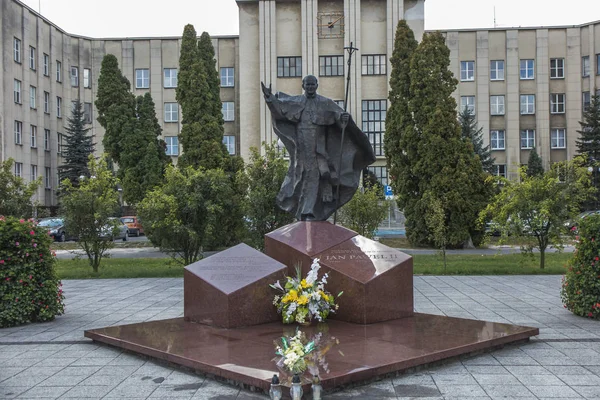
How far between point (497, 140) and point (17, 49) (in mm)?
36087

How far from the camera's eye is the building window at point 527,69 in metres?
47.8

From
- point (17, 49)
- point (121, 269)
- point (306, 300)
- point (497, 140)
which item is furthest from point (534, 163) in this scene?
point (306, 300)

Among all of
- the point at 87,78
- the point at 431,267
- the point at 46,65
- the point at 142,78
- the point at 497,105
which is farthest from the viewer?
the point at 87,78

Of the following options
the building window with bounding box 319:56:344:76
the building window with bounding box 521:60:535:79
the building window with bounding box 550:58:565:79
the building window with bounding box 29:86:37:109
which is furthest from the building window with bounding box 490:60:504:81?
the building window with bounding box 29:86:37:109

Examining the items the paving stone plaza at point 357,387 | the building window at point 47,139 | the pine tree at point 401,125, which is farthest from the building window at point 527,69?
the paving stone plaza at point 357,387

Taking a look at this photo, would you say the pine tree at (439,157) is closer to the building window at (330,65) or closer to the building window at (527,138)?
the building window at (330,65)

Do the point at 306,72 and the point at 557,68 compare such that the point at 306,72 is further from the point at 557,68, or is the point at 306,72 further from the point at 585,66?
the point at 585,66

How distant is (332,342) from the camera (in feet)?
24.0

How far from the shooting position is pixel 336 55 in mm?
43562

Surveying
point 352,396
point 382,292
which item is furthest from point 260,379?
point 382,292

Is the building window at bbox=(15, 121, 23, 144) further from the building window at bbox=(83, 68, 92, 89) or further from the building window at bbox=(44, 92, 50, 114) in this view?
the building window at bbox=(83, 68, 92, 89)

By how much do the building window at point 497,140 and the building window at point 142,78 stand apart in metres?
28.0

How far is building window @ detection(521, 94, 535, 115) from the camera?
47906 millimetres

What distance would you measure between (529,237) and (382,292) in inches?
396
